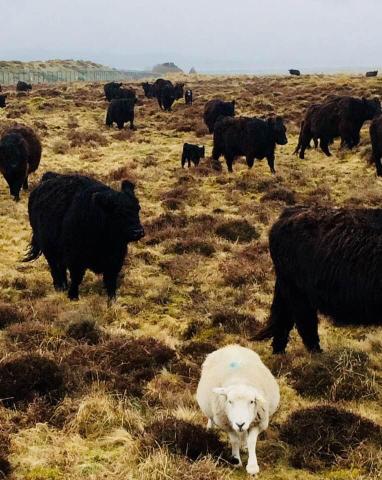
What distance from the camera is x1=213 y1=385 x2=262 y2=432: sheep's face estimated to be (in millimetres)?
4449

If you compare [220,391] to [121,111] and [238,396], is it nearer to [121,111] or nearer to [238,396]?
[238,396]

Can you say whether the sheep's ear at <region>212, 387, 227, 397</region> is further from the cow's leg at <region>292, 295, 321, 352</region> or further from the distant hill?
the distant hill

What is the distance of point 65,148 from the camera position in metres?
25.4

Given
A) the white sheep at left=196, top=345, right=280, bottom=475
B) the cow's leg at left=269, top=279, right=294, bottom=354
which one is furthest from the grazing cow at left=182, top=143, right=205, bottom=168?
the white sheep at left=196, top=345, right=280, bottom=475

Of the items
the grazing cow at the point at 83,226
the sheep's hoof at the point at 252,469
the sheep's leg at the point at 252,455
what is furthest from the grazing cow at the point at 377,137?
the sheep's hoof at the point at 252,469

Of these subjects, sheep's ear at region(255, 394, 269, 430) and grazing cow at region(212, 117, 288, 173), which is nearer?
sheep's ear at region(255, 394, 269, 430)

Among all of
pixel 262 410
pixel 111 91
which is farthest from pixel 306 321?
pixel 111 91

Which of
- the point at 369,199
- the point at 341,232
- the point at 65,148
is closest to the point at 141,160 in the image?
the point at 65,148

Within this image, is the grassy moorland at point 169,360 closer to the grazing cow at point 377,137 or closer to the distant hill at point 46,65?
the grazing cow at point 377,137

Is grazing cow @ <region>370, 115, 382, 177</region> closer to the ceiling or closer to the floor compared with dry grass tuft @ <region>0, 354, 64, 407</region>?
closer to the ceiling

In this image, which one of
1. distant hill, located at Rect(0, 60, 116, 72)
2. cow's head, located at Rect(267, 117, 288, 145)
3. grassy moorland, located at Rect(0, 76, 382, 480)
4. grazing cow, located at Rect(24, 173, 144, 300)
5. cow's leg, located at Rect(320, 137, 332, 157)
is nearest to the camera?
grassy moorland, located at Rect(0, 76, 382, 480)

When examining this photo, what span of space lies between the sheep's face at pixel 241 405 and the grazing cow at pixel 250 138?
16.2 m

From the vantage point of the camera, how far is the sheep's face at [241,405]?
14.6 feet

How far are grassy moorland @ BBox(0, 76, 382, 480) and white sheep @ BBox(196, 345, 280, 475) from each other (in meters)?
0.27
